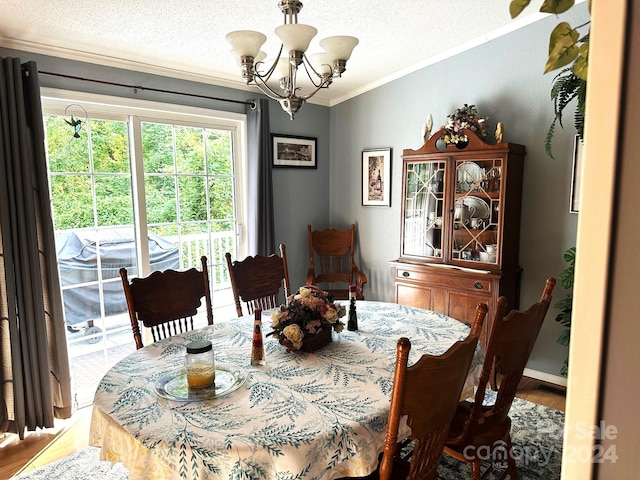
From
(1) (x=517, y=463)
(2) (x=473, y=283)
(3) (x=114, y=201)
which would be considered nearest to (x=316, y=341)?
(1) (x=517, y=463)

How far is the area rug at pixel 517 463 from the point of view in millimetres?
2195

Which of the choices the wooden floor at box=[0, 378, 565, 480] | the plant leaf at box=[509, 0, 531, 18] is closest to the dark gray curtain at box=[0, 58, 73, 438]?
the wooden floor at box=[0, 378, 565, 480]

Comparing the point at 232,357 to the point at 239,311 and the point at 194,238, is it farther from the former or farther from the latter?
the point at 194,238

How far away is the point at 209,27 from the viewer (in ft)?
8.35

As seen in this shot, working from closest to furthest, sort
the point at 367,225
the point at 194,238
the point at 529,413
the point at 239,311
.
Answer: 1. the point at 239,311
2. the point at 529,413
3. the point at 194,238
4. the point at 367,225

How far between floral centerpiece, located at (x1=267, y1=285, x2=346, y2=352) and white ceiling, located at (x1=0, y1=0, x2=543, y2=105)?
63.0 inches

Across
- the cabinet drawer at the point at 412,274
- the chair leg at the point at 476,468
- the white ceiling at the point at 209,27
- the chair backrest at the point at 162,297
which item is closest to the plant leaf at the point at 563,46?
the chair leg at the point at 476,468

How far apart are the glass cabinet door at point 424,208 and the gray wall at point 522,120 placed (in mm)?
390

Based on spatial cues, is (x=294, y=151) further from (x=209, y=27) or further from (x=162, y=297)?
(x=162, y=297)

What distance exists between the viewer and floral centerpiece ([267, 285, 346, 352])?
1801 millimetres

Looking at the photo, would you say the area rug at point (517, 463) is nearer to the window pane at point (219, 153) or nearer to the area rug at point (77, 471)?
the area rug at point (77, 471)

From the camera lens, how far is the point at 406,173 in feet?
11.8

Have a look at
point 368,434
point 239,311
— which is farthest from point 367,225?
point 368,434

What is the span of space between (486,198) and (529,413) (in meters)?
1.45
